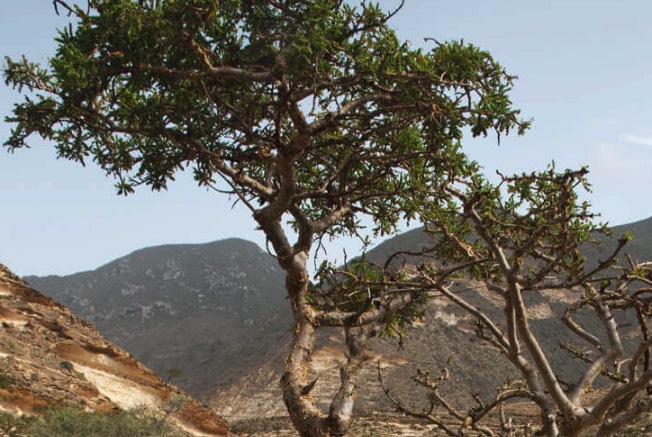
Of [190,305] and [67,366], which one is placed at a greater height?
[190,305]

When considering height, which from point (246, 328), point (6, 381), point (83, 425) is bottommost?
point (246, 328)

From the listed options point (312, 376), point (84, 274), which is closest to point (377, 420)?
point (312, 376)

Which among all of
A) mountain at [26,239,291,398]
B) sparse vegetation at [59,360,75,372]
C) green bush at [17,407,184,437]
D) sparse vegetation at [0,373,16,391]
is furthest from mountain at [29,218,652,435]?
sparse vegetation at [0,373,16,391]

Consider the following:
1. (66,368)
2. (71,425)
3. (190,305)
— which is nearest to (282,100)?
(71,425)

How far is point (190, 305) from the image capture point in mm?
114375

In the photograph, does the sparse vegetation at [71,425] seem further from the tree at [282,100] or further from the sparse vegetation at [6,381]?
the tree at [282,100]

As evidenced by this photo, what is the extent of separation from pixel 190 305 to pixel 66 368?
95.1 metres

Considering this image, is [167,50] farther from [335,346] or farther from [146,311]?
[146,311]

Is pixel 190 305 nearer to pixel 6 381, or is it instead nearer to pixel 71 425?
pixel 6 381

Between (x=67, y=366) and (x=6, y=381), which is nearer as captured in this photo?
(x=6, y=381)

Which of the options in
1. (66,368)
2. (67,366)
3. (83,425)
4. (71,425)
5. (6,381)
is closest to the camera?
(71,425)

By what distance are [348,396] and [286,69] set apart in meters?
5.38

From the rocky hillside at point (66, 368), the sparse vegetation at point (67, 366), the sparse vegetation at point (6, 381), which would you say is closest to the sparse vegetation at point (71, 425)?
the sparse vegetation at point (6, 381)

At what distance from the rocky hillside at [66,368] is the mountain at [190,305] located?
2379 centimetres
